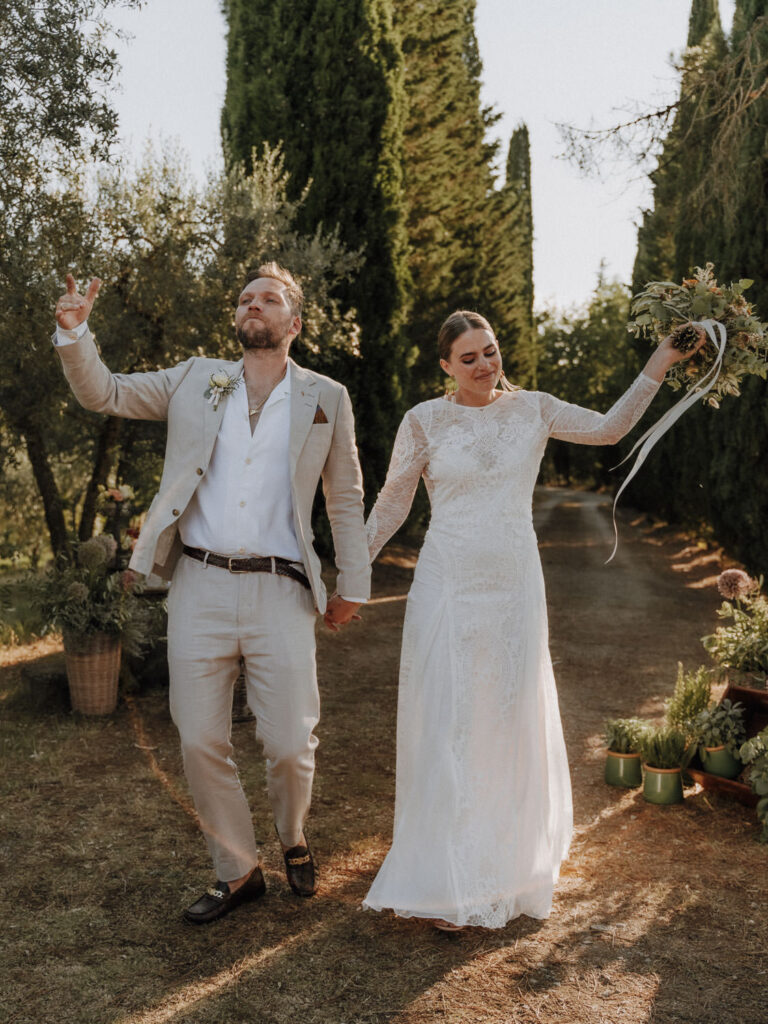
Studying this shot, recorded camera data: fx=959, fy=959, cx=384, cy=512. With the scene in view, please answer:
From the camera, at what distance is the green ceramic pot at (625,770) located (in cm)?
516

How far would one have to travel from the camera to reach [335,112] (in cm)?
1280

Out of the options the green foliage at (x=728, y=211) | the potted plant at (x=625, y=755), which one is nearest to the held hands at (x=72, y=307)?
the potted plant at (x=625, y=755)

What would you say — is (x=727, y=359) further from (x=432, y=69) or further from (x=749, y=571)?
(x=432, y=69)

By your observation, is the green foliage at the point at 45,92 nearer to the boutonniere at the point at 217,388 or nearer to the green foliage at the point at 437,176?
the boutonniere at the point at 217,388

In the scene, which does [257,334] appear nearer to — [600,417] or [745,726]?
[600,417]

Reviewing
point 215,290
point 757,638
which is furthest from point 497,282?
point 757,638

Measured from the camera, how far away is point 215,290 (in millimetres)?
8586

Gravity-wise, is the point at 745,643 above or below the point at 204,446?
below

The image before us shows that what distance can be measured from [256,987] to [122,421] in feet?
22.1

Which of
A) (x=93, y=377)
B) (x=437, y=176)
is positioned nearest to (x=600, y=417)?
(x=93, y=377)

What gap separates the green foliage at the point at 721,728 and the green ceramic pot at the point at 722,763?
0.03 meters

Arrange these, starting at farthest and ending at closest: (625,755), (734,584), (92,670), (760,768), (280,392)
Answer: (92,670) < (734,584) < (625,755) < (760,768) < (280,392)

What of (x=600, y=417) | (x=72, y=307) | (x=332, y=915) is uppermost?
(x=72, y=307)

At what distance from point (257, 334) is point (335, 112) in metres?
10.4
